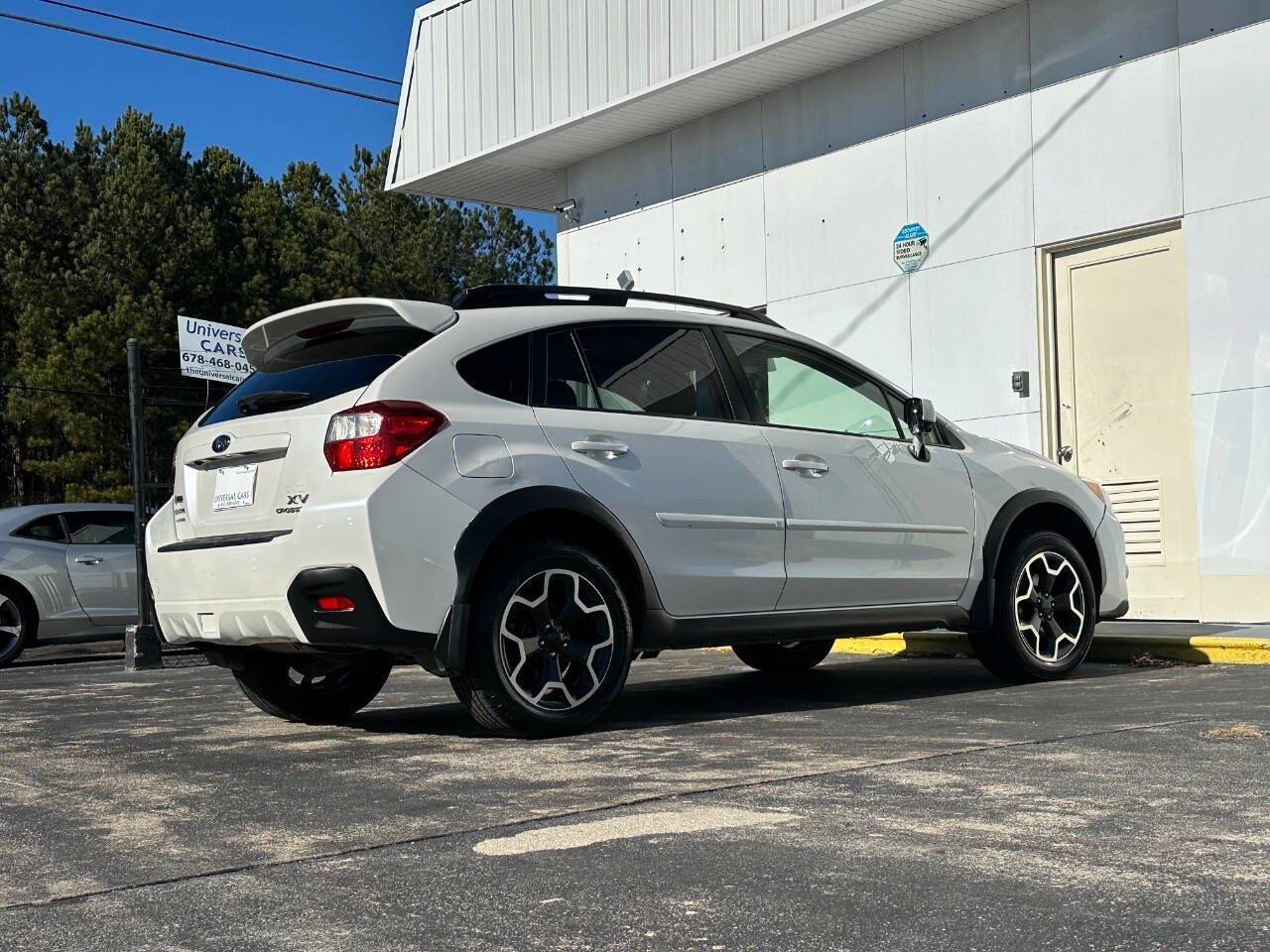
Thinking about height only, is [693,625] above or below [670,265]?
below

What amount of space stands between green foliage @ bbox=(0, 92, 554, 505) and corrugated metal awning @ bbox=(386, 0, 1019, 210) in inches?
809

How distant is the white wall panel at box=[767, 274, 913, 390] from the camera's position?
12.4m

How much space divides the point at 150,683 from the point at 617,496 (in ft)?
15.8

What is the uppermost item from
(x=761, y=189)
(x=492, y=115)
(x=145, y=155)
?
(x=145, y=155)

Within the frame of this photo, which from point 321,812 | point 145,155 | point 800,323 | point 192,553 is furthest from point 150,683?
point 145,155

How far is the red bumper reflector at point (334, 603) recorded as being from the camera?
17.5 ft

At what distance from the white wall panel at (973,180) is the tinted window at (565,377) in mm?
6283

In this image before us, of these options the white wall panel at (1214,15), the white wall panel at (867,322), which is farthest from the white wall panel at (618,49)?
the white wall panel at (1214,15)

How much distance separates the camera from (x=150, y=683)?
372 inches

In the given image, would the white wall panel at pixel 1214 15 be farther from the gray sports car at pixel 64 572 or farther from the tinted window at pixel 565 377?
the gray sports car at pixel 64 572

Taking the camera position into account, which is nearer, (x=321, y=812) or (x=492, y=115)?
(x=321, y=812)

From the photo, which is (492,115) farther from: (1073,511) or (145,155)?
(145,155)

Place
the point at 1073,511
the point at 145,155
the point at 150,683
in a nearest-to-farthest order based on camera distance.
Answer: the point at 1073,511
the point at 150,683
the point at 145,155

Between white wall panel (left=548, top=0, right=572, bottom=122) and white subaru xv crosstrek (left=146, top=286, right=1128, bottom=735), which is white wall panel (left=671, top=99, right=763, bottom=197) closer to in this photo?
white wall panel (left=548, top=0, right=572, bottom=122)
